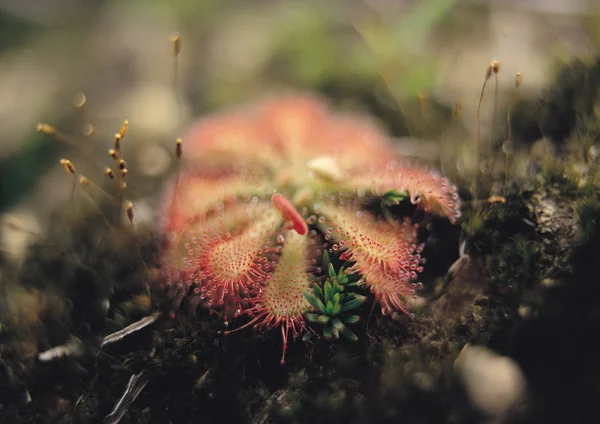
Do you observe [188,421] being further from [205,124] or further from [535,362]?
[205,124]

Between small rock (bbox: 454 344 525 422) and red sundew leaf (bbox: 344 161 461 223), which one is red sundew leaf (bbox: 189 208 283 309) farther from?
small rock (bbox: 454 344 525 422)

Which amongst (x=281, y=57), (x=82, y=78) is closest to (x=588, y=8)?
(x=281, y=57)

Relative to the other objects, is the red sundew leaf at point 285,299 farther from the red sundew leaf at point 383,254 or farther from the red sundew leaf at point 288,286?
the red sundew leaf at point 383,254

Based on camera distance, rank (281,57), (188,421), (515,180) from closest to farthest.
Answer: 1. (188,421)
2. (515,180)
3. (281,57)

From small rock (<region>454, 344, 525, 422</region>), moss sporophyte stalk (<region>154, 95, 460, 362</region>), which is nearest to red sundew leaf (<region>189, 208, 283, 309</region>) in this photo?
moss sporophyte stalk (<region>154, 95, 460, 362</region>)

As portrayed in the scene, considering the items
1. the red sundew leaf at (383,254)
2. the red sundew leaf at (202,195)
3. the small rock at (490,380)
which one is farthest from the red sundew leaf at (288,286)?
the small rock at (490,380)

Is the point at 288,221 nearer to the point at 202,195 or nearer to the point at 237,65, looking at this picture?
the point at 202,195
